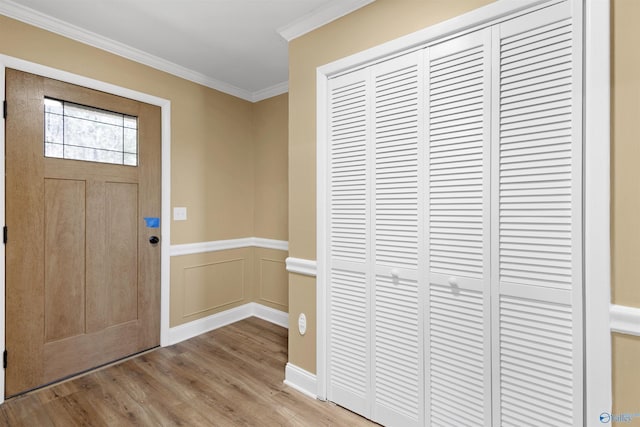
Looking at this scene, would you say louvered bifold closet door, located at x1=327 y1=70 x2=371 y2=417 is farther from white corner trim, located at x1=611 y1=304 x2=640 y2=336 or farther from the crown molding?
the crown molding

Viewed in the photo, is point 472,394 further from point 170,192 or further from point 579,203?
point 170,192

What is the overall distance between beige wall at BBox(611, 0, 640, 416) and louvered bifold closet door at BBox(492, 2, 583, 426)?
0.36 feet

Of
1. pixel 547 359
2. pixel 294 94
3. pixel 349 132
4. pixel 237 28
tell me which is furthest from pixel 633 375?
pixel 237 28

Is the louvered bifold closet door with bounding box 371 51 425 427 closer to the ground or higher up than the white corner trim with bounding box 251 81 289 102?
closer to the ground

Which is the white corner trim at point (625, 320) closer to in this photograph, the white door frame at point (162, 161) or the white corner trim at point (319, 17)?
the white corner trim at point (319, 17)

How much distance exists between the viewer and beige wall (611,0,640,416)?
3.79ft

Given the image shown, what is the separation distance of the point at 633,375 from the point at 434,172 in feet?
3.64

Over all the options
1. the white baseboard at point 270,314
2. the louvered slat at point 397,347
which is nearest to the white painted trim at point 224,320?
the white baseboard at point 270,314

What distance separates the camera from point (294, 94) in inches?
87.9

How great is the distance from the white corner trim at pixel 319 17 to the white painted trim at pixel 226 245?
1960 millimetres

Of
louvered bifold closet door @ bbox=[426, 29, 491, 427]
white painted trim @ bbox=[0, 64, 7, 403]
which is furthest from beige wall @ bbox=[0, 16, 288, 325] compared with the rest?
louvered bifold closet door @ bbox=[426, 29, 491, 427]

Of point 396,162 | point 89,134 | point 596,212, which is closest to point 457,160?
point 396,162

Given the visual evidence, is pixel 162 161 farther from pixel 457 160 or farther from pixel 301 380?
pixel 457 160

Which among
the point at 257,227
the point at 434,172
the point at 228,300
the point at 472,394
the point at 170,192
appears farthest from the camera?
the point at 257,227
